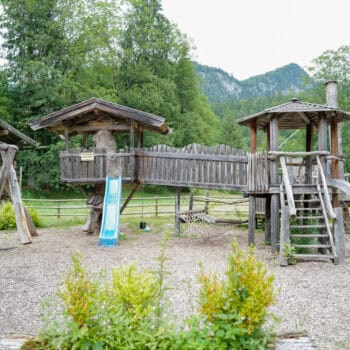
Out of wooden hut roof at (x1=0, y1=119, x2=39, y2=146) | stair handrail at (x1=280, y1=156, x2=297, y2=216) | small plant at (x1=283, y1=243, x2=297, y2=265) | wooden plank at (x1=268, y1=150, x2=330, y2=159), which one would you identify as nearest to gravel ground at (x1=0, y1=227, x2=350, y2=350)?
small plant at (x1=283, y1=243, x2=297, y2=265)

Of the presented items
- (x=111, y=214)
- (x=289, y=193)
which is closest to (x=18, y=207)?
(x=111, y=214)

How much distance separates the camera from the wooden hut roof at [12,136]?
40.7 ft

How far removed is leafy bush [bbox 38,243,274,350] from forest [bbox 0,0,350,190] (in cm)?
2707

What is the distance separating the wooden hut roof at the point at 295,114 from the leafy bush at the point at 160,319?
8463 millimetres

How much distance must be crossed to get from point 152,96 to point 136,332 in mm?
29888

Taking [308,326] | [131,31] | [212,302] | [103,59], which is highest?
[131,31]

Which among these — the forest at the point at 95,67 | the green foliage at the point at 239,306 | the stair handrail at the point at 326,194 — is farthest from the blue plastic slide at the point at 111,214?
the forest at the point at 95,67

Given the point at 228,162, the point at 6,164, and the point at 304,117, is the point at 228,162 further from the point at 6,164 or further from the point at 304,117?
the point at 6,164

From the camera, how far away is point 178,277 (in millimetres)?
8391

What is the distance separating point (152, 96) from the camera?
32.6 meters

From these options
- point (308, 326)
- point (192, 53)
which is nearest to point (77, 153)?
point (308, 326)

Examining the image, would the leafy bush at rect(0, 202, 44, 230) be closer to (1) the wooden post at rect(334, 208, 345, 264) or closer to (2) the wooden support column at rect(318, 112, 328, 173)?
(2) the wooden support column at rect(318, 112, 328, 173)

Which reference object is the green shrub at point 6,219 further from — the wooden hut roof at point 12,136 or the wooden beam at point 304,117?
the wooden beam at point 304,117

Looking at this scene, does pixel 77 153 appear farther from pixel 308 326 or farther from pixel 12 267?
pixel 308 326
